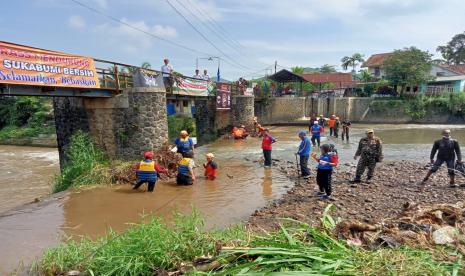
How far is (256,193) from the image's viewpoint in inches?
390

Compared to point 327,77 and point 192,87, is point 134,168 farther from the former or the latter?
point 327,77

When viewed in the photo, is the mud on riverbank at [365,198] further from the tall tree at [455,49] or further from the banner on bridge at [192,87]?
the tall tree at [455,49]

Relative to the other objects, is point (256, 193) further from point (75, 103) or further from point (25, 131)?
point (25, 131)

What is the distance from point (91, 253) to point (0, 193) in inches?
485

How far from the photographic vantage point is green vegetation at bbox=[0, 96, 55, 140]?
3770 cm

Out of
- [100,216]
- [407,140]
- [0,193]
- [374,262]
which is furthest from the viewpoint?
[407,140]

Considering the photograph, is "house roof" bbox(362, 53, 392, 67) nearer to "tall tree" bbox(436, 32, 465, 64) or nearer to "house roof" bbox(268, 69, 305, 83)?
"tall tree" bbox(436, 32, 465, 64)

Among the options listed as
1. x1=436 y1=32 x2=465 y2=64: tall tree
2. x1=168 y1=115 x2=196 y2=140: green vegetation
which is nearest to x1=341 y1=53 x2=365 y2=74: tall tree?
x1=436 y1=32 x2=465 y2=64: tall tree

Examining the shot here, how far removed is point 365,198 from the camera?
28.5 ft

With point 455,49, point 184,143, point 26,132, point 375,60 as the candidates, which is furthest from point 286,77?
point 455,49

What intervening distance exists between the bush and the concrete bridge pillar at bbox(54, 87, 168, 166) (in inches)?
23.0

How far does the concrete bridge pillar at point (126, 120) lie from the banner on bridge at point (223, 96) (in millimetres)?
10692

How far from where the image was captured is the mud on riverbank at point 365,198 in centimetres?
739

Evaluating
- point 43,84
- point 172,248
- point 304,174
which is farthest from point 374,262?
point 43,84
